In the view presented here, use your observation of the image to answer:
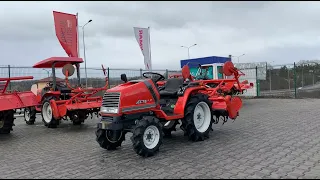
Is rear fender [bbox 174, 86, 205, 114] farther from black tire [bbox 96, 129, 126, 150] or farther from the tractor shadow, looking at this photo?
black tire [bbox 96, 129, 126, 150]

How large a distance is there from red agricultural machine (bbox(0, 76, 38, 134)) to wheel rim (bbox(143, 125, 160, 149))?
13.6 ft

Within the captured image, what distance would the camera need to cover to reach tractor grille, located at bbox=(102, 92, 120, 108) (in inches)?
222

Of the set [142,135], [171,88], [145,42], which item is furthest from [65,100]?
[145,42]

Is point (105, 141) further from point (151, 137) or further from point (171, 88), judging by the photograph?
point (171, 88)

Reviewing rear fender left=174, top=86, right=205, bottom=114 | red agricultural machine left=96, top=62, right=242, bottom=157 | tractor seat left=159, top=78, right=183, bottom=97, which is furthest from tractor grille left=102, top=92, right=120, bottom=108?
tractor seat left=159, top=78, right=183, bottom=97

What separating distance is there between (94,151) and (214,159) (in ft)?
7.61

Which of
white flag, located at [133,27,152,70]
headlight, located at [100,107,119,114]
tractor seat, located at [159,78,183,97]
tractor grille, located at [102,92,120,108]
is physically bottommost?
headlight, located at [100,107,119,114]

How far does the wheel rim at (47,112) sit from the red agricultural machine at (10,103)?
875 millimetres

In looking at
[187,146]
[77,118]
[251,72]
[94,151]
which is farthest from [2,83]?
[251,72]

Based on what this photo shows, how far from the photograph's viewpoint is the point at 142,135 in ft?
17.7

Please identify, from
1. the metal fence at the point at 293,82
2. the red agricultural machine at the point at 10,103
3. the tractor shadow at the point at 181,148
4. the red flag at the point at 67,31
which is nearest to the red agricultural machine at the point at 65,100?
the red agricultural machine at the point at 10,103

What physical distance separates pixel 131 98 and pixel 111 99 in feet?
1.21

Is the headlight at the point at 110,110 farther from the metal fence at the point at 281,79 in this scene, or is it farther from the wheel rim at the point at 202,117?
the metal fence at the point at 281,79

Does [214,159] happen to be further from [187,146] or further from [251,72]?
[251,72]
